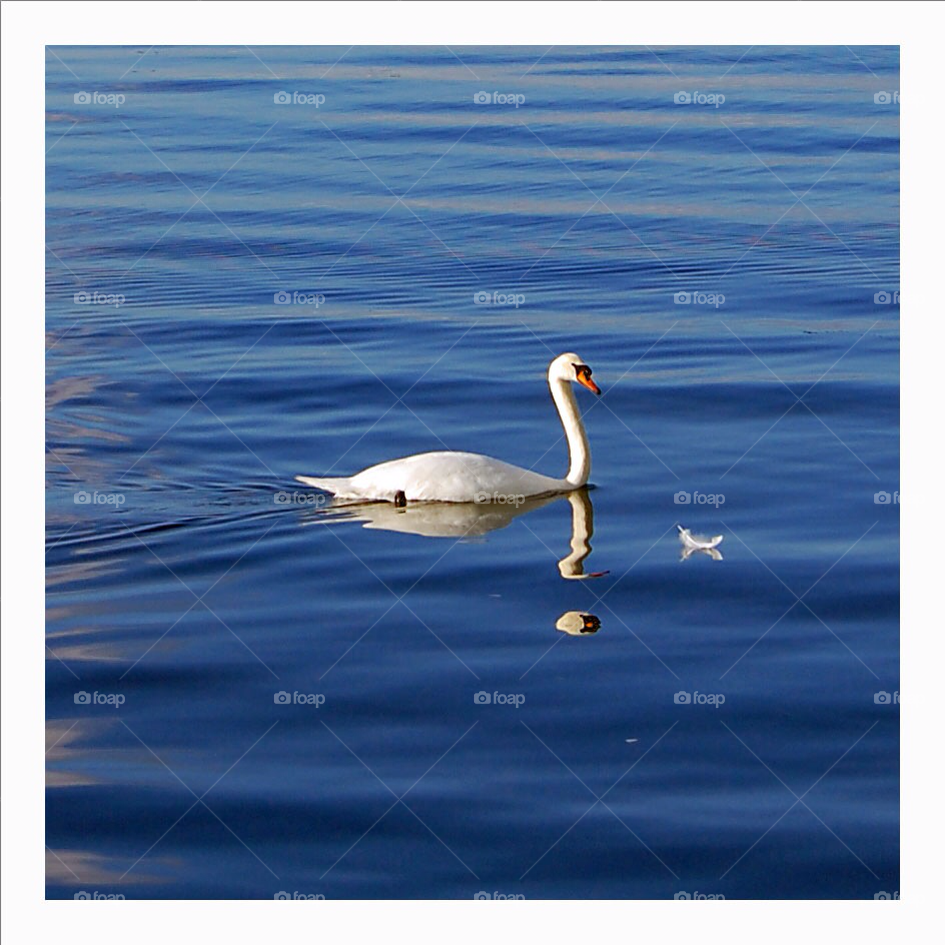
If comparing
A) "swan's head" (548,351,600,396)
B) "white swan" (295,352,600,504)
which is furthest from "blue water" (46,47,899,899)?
"swan's head" (548,351,600,396)

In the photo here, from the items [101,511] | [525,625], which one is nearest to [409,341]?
[101,511]

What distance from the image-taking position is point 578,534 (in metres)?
13.2

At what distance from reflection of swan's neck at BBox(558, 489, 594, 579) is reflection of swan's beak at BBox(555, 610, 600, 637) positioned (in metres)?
0.78

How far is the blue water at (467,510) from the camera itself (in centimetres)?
898

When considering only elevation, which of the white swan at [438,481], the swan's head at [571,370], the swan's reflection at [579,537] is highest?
the swan's head at [571,370]

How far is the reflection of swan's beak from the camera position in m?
11.2

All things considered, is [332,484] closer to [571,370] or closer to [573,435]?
[573,435]

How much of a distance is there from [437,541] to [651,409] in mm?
3741

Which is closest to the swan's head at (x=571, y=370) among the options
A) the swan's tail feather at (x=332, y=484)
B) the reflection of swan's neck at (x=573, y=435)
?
the reflection of swan's neck at (x=573, y=435)

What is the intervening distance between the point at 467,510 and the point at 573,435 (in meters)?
1.32

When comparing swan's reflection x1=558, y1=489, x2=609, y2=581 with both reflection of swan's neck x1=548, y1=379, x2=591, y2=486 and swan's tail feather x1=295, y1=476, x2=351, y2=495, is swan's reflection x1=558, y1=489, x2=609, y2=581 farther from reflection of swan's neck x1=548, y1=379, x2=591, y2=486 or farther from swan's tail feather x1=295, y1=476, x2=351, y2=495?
swan's tail feather x1=295, y1=476, x2=351, y2=495

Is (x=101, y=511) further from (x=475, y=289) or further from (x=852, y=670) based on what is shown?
(x=475, y=289)

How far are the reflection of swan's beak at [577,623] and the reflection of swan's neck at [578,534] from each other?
775 mm

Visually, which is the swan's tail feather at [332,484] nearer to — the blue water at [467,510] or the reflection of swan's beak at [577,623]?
the blue water at [467,510]
